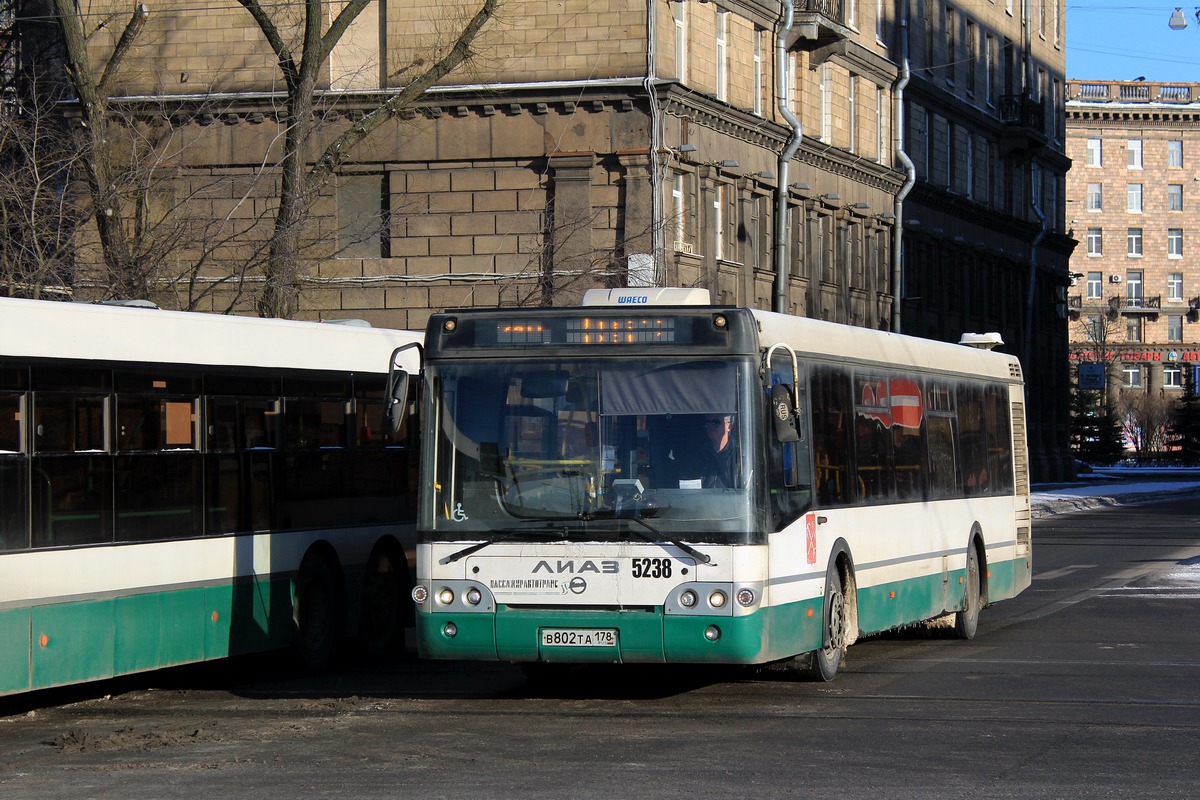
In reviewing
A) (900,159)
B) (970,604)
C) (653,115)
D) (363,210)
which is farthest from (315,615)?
(900,159)

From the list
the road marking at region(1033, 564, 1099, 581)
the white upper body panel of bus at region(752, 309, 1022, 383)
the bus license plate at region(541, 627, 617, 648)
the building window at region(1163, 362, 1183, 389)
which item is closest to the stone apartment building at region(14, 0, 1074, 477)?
the road marking at region(1033, 564, 1099, 581)

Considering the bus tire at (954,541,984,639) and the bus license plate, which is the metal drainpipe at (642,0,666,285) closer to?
the bus tire at (954,541,984,639)

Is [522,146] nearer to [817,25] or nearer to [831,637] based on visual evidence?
[817,25]

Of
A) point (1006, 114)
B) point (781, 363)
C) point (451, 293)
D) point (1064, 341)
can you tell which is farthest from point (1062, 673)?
point (1064, 341)

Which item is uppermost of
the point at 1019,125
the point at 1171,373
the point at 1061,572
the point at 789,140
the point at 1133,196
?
the point at 1133,196

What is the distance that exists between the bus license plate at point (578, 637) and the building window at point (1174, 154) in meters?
107

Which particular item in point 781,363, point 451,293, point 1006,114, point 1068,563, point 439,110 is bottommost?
point 1068,563

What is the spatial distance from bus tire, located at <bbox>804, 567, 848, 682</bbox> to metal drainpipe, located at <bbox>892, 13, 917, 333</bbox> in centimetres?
3682

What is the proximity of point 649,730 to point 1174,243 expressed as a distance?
359 ft

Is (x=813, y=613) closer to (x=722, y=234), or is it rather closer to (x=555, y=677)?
(x=555, y=677)

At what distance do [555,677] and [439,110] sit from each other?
82.5 feet

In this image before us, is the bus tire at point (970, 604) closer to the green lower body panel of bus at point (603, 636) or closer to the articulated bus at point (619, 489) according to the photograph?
the articulated bus at point (619, 489)

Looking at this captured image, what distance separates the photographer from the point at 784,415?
11.3 m

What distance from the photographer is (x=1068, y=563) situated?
87.5 feet
